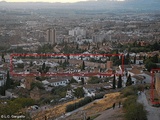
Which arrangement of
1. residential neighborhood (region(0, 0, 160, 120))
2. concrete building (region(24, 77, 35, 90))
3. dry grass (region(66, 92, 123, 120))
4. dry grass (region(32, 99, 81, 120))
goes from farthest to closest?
concrete building (region(24, 77, 35, 90)) → dry grass (region(32, 99, 81, 120)) → dry grass (region(66, 92, 123, 120)) → residential neighborhood (region(0, 0, 160, 120))

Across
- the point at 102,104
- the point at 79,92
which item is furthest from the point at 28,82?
the point at 102,104

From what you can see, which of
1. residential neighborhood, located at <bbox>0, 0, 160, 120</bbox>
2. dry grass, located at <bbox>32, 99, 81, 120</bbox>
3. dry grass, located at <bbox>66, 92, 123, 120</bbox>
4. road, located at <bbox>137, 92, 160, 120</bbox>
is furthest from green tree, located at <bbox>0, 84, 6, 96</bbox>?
road, located at <bbox>137, 92, 160, 120</bbox>

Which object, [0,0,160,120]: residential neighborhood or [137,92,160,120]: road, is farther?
[0,0,160,120]: residential neighborhood

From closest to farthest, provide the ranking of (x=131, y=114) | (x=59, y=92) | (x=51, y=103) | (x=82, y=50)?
(x=131, y=114) → (x=51, y=103) → (x=59, y=92) → (x=82, y=50)

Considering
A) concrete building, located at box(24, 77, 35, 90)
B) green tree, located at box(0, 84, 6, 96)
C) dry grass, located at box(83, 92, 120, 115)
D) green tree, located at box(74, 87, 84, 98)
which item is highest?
dry grass, located at box(83, 92, 120, 115)

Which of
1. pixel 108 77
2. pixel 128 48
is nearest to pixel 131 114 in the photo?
pixel 108 77

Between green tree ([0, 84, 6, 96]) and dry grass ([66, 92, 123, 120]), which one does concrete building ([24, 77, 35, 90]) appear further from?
dry grass ([66, 92, 123, 120])

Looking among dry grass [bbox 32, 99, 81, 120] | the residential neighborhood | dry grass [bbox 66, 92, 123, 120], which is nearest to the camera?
the residential neighborhood

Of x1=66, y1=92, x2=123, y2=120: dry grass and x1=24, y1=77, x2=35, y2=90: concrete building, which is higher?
x1=66, y1=92, x2=123, y2=120: dry grass

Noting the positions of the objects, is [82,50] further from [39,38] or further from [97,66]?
[39,38]

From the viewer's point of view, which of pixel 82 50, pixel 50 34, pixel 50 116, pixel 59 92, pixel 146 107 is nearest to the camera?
pixel 146 107

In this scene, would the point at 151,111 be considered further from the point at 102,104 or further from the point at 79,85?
the point at 79,85
